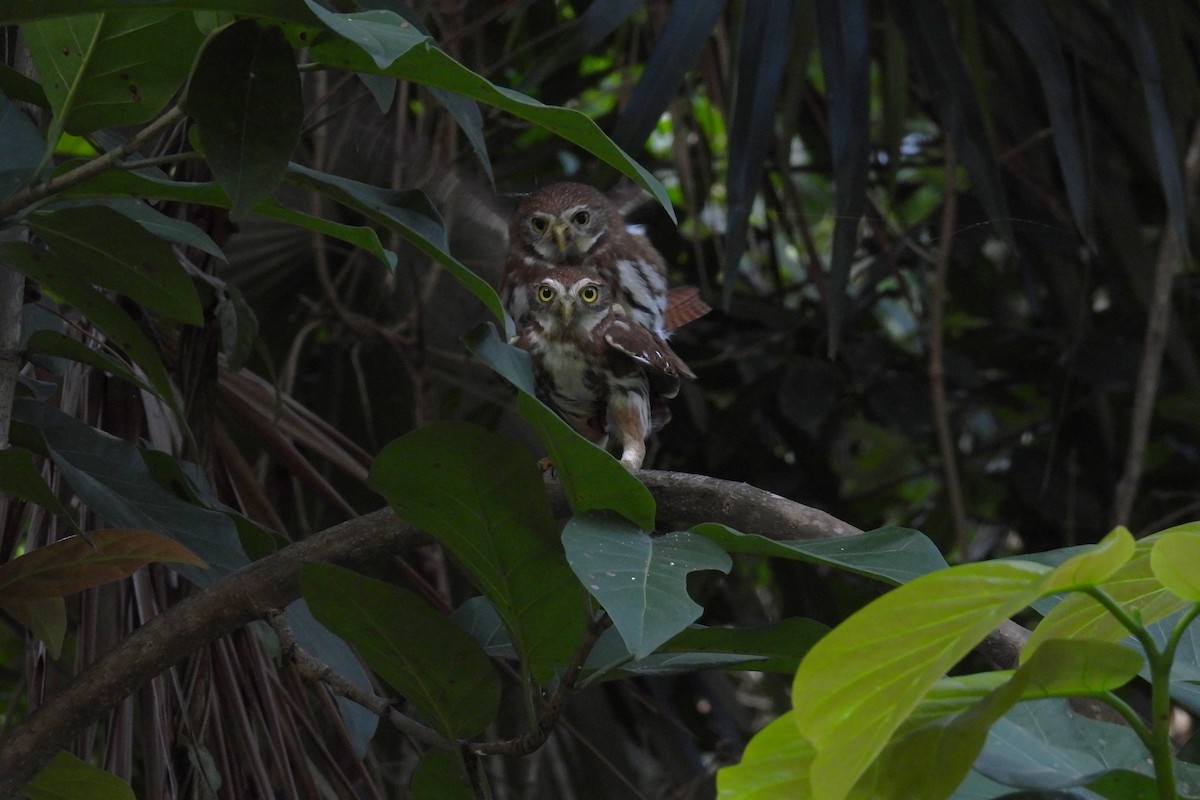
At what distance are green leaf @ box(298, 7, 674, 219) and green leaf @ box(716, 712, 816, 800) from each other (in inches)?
20.1

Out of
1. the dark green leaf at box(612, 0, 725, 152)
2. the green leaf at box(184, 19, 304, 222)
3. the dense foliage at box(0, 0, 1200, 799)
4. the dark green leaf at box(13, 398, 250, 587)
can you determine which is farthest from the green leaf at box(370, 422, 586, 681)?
the dark green leaf at box(612, 0, 725, 152)

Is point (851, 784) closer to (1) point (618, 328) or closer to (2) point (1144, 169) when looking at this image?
(1) point (618, 328)

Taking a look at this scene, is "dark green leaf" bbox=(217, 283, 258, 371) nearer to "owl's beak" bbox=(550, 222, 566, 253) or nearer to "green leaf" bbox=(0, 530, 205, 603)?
"green leaf" bbox=(0, 530, 205, 603)

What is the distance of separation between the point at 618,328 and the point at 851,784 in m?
1.17

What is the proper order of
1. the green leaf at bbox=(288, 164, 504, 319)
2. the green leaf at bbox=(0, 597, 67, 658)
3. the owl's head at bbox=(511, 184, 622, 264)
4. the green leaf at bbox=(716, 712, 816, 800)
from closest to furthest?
the green leaf at bbox=(716, 712, 816, 800) < the green leaf at bbox=(288, 164, 504, 319) < the green leaf at bbox=(0, 597, 67, 658) < the owl's head at bbox=(511, 184, 622, 264)

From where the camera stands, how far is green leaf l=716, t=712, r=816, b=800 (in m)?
0.80

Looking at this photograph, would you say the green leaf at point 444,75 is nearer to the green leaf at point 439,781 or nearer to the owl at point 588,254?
the green leaf at point 439,781

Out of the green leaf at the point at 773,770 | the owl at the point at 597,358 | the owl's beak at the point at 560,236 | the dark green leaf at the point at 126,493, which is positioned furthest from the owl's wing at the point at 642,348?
the green leaf at the point at 773,770

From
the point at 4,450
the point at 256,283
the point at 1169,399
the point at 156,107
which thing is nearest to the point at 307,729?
the point at 4,450

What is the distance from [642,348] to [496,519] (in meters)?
0.73

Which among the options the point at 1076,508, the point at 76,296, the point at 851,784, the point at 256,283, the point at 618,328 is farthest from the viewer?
the point at 1076,508

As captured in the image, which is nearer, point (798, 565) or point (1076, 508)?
point (798, 565)

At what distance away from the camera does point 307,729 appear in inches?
64.7

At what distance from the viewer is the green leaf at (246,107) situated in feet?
3.38
